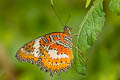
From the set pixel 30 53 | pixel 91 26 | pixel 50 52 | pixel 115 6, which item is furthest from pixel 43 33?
pixel 115 6

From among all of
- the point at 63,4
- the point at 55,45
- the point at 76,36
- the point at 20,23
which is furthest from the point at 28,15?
the point at 76,36

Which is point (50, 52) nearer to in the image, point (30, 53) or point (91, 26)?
point (30, 53)

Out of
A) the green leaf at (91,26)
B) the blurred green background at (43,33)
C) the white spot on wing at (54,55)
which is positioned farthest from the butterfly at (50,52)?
the blurred green background at (43,33)

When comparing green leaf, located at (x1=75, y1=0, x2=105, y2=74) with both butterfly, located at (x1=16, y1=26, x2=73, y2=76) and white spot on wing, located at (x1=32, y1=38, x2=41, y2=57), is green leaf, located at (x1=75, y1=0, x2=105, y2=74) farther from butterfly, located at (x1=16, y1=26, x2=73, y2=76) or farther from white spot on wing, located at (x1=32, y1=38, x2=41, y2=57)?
white spot on wing, located at (x1=32, y1=38, x2=41, y2=57)

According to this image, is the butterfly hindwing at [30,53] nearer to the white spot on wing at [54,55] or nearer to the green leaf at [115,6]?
the white spot on wing at [54,55]

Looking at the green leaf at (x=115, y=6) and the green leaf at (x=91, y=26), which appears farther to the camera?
the green leaf at (x=91, y=26)
